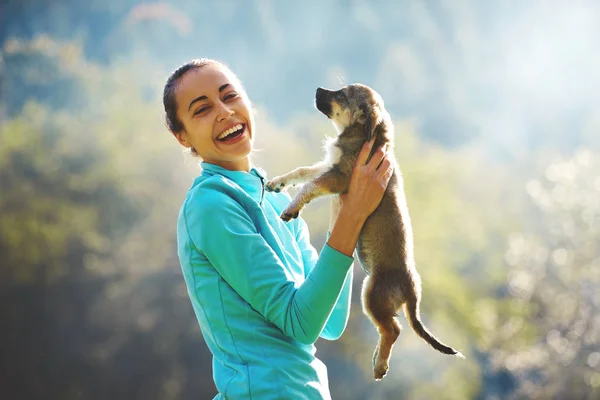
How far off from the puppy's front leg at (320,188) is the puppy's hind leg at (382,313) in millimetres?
377

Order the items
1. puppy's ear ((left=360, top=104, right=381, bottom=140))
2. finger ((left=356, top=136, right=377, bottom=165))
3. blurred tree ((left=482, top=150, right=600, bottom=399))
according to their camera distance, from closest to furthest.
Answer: finger ((left=356, top=136, right=377, bottom=165)) → puppy's ear ((left=360, top=104, right=381, bottom=140)) → blurred tree ((left=482, top=150, right=600, bottom=399))

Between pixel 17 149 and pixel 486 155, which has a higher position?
pixel 17 149

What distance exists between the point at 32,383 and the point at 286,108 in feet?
51.9

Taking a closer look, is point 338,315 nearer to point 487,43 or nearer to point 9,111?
point 9,111

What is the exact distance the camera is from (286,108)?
31.3m

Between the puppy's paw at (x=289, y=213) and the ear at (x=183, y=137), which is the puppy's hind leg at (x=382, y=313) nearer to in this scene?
the puppy's paw at (x=289, y=213)

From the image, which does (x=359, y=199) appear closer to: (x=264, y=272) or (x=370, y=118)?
(x=264, y=272)

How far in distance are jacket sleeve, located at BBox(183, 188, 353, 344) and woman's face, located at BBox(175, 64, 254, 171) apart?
0.31 metres

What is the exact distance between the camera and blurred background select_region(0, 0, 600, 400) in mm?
20609

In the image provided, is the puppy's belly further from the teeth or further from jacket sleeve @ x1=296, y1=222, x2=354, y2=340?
the teeth

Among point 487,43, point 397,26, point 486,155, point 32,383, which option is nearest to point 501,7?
point 487,43

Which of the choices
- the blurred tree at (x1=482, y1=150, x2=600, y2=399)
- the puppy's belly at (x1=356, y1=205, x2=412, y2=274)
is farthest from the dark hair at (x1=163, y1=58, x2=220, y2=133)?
the blurred tree at (x1=482, y1=150, x2=600, y2=399)

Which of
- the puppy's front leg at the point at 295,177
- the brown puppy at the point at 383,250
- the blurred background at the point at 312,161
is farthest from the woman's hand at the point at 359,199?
the blurred background at the point at 312,161

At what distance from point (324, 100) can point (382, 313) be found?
3.46 ft
